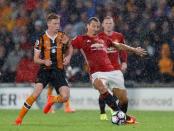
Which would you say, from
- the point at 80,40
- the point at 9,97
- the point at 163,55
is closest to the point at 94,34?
the point at 80,40

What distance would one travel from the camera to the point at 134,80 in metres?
19.1

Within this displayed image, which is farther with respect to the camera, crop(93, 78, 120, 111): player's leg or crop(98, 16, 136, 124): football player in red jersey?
crop(98, 16, 136, 124): football player in red jersey

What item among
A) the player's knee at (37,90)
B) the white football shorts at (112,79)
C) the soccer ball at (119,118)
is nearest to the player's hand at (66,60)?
the player's knee at (37,90)

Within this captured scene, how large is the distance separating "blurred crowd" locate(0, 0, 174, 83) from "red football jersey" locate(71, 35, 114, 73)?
5484mm

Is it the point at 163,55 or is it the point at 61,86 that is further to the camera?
the point at 163,55

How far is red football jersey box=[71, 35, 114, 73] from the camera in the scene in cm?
1326

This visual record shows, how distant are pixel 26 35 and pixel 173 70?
15.2 ft

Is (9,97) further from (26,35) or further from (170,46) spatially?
(170,46)

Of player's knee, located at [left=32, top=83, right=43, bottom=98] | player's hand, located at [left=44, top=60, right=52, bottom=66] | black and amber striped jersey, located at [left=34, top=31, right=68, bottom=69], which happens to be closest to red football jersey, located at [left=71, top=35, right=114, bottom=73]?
black and amber striped jersey, located at [left=34, top=31, right=68, bottom=69]

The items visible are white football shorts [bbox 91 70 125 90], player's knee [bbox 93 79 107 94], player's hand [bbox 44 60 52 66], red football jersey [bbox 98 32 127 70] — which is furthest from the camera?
red football jersey [bbox 98 32 127 70]

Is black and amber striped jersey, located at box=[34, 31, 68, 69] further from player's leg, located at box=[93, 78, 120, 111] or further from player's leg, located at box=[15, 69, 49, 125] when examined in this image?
player's leg, located at box=[93, 78, 120, 111]

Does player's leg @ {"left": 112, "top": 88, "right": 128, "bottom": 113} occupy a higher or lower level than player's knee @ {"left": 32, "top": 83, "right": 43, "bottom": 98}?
lower

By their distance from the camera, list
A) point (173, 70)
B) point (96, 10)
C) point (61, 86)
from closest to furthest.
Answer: point (61, 86), point (173, 70), point (96, 10)

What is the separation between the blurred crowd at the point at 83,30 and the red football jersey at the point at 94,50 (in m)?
5.48
